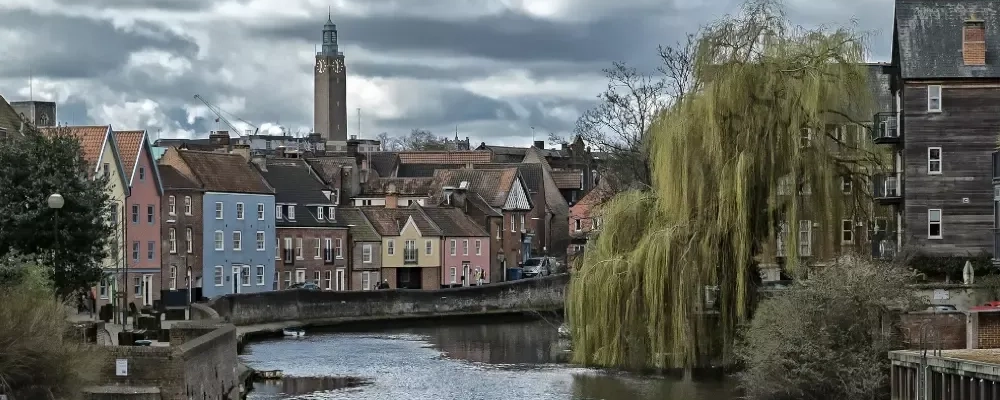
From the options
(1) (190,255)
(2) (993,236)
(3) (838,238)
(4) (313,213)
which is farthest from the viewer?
(4) (313,213)

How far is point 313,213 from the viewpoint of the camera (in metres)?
94.6

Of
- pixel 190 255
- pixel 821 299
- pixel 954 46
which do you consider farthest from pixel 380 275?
pixel 821 299

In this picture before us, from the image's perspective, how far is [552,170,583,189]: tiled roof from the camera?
12912 cm

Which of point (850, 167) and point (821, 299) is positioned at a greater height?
point (850, 167)

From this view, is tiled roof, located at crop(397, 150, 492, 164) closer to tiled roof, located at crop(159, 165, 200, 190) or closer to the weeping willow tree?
tiled roof, located at crop(159, 165, 200, 190)

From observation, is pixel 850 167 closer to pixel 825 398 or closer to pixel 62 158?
pixel 825 398

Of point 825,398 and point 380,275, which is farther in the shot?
point 380,275

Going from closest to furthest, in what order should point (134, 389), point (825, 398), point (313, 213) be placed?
point (134, 389) → point (825, 398) → point (313, 213)

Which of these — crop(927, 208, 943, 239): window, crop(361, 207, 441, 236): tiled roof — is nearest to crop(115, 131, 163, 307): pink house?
crop(361, 207, 441, 236): tiled roof

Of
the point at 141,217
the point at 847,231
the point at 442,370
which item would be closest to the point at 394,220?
the point at 141,217

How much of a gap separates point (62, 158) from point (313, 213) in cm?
4704

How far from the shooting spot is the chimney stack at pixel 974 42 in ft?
170

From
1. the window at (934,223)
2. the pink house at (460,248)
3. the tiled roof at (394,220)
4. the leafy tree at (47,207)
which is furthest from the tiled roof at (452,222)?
the leafy tree at (47,207)

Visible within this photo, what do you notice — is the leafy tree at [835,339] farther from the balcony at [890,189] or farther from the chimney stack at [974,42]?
the chimney stack at [974,42]
